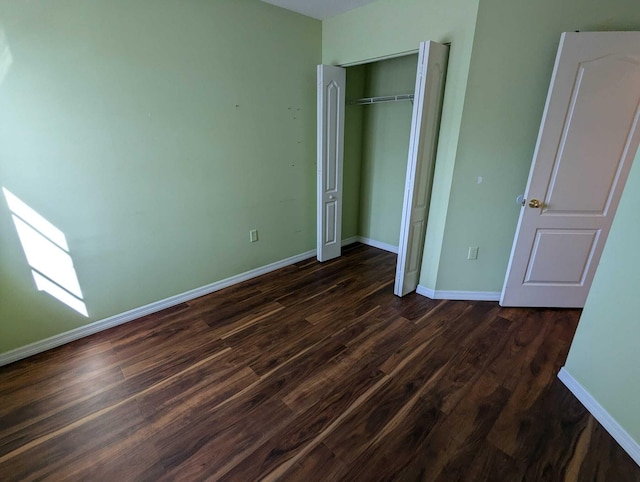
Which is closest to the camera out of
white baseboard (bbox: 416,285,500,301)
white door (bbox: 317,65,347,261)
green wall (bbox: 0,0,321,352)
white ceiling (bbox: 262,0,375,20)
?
green wall (bbox: 0,0,321,352)

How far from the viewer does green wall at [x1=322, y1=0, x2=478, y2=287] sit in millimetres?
2240

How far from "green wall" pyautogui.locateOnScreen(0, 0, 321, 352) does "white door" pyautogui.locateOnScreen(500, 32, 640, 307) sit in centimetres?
217

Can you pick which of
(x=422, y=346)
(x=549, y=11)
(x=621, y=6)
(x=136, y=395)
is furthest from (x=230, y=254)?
(x=621, y=6)

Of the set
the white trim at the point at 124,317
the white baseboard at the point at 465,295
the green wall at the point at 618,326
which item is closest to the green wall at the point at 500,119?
the white baseboard at the point at 465,295

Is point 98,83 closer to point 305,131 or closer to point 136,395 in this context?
point 305,131

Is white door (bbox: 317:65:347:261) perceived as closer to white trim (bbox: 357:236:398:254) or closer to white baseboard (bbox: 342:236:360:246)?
white baseboard (bbox: 342:236:360:246)

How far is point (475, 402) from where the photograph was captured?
1745mm

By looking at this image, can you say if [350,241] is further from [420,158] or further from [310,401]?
[310,401]

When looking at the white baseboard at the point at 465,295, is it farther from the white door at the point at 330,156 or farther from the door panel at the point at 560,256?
the white door at the point at 330,156

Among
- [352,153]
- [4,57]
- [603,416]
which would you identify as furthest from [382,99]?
[603,416]

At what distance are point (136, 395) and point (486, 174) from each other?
9.65ft

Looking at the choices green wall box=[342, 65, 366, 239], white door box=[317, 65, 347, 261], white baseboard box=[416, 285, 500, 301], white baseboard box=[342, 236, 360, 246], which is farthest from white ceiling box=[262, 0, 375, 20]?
white baseboard box=[416, 285, 500, 301]

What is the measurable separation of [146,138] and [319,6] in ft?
6.43

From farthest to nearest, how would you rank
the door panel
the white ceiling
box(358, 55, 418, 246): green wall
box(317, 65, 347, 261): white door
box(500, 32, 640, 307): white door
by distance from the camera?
1. box(358, 55, 418, 246): green wall
2. box(317, 65, 347, 261): white door
3. the white ceiling
4. the door panel
5. box(500, 32, 640, 307): white door
